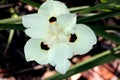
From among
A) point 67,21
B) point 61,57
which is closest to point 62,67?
point 61,57

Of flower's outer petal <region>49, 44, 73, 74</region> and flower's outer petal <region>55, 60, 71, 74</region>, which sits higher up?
flower's outer petal <region>49, 44, 73, 74</region>

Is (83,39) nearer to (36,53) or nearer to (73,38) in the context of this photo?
(73,38)

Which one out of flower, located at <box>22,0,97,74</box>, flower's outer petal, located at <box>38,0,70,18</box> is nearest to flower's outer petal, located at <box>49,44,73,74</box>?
flower, located at <box>22,0,97,74</box>

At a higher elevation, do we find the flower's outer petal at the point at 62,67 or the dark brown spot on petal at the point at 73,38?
the dark brown spot on petal at the point at 73,38

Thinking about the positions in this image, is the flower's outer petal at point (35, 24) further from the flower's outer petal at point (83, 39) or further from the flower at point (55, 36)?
the flower's outer petal at point (83, 39)

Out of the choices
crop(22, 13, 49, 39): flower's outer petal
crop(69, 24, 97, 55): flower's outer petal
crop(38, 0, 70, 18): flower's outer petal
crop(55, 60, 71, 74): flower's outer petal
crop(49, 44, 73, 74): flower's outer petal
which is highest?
crop(38, 0, 70, 18): flower's outer petal

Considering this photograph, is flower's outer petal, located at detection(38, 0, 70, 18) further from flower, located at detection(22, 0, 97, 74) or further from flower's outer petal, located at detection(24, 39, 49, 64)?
flower's outer petal, located at detection(24, 39, 49, 64)

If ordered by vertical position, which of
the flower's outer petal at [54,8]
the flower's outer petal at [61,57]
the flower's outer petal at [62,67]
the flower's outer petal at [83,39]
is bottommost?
the flower's outer petal at [62,67]

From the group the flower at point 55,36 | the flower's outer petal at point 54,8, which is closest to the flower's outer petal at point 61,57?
the flower at point 55,36
